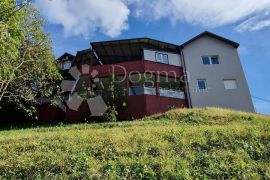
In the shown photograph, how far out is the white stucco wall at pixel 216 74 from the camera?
30.6 meters

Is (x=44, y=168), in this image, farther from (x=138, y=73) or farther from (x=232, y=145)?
(x=138, y=73)

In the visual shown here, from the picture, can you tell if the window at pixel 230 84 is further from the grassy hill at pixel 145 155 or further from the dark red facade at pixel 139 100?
the grassy hill at pixel 145 155

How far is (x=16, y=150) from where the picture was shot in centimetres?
1342

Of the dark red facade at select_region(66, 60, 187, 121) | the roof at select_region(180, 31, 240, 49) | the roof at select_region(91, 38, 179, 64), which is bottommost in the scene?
the dark red facade at select_region(66, 60, 187, 121)

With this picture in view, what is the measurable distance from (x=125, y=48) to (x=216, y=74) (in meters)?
9.65

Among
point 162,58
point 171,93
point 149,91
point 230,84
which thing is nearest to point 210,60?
point 230,84

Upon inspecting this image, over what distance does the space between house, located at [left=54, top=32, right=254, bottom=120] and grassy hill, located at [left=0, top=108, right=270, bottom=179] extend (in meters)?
12.8

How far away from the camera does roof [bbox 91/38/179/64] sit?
3100 centimetres

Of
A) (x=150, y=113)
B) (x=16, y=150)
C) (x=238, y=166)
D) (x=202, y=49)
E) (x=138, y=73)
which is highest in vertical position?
(x=202, y=49)

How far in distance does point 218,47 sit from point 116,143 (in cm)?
2387

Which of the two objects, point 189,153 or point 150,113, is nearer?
point 189,153

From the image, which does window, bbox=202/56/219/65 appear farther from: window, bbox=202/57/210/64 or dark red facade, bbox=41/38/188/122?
dark red facade, bbox=41/38/188/122

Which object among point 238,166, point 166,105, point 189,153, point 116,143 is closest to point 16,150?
Result: point 116,143

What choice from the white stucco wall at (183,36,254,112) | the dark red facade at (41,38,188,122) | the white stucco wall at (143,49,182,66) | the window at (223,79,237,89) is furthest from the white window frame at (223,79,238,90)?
the white stucco wall at (143,49,182,66)
